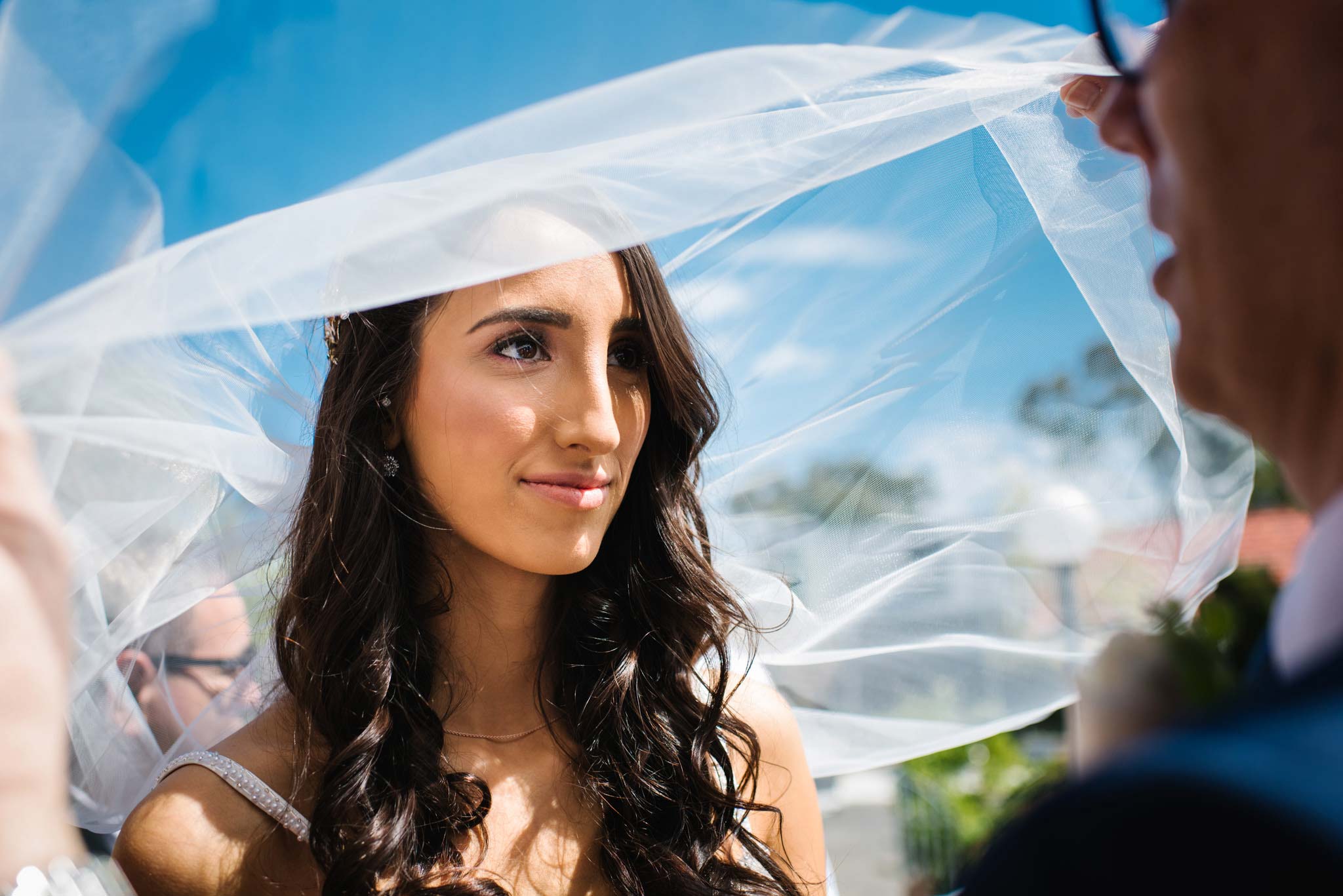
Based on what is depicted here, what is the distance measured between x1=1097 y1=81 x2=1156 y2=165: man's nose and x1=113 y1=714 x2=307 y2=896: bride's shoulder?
5.50ft

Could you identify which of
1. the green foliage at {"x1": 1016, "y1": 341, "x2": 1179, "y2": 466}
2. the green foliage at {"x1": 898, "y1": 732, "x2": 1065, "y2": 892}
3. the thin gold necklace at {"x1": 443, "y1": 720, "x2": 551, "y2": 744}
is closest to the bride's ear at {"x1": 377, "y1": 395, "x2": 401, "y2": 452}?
the thin gold necklace at {"x1": 443, "y1": 720, "x2": 551, "y2": 744}

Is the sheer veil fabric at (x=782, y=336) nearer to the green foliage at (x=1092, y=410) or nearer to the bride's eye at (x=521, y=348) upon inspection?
the green foliage at (x=1092, y=410)

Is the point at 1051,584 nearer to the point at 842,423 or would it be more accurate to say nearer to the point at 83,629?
the point at 842,423

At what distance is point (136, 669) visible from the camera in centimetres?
235

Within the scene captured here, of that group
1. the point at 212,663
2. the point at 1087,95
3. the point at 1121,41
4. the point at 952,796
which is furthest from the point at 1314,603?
the point at 952,796

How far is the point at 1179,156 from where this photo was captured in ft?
2.57

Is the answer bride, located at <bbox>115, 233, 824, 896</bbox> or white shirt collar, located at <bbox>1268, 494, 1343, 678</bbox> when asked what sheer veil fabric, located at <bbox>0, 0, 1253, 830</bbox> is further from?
white shirt collar, located at <bbox>1268, 494, 1343, 678</bbox>

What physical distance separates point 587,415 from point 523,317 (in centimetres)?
21

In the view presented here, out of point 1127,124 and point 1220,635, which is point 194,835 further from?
point 1127,124

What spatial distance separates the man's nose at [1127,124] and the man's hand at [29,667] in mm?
976

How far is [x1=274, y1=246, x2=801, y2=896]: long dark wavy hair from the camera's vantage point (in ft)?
5.97

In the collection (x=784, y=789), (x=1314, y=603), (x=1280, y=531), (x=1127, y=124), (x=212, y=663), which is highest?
(x=1127, y=124)

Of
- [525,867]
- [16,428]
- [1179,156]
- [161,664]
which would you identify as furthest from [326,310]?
[161,664]

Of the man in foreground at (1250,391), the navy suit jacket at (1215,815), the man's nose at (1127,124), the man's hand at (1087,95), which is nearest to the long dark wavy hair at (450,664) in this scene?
the man's hand at (1087,95)
